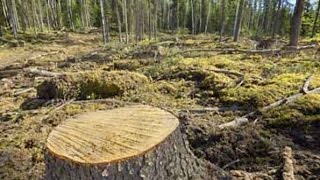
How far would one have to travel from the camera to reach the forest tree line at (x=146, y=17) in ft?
95.0

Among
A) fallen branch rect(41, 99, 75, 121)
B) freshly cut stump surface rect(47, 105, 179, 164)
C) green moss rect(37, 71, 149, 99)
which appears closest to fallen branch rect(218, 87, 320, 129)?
freshly cut stump surface rect(47, 105, 179, 164)

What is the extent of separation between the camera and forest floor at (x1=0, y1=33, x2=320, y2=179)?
394cm

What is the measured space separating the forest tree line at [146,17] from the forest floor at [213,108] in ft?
41.6

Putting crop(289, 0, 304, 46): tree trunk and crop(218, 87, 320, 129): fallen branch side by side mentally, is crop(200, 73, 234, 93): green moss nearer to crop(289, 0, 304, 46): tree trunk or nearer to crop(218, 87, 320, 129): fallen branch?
crop(218, 87, 320, 129): fallen branch

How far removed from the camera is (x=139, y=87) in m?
7.14

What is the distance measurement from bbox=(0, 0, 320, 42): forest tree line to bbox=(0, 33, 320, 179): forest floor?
41.6ft

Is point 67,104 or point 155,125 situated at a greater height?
point 155,125

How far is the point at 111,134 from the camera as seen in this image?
247 centimetres

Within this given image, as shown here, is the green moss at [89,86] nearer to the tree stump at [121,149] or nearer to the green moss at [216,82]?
the green moss at [216,82]

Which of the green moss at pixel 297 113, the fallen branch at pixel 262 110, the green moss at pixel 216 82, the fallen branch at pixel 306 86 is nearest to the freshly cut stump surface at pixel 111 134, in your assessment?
the fallen branch at pixel 262 110

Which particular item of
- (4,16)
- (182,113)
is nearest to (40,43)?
(4,16)

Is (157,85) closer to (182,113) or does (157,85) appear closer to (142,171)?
(182,113)

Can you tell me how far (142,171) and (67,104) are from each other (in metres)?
4.34

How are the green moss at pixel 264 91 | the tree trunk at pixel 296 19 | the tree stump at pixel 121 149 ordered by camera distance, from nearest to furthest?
the tree stump at pixel 121 149 < the green moss at pixel 264 91 < the tree trunk at pixel 296 19
